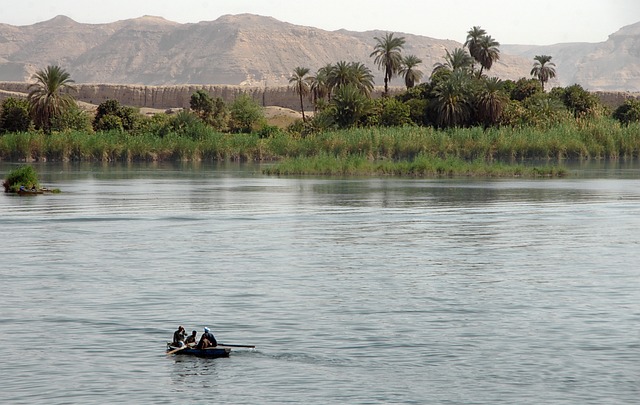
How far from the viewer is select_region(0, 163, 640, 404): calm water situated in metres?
18.0

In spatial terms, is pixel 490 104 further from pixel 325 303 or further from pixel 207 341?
pixel 207 341

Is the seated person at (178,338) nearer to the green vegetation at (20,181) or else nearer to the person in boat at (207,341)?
the person in boat at (207,341)

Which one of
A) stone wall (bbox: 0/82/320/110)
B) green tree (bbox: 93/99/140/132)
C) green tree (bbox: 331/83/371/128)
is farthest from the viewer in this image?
stone wall (bbox: 0/82/320/110)

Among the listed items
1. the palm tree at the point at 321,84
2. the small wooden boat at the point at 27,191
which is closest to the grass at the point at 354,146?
the palm tree at the point at 321,84

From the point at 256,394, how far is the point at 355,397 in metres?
1.53

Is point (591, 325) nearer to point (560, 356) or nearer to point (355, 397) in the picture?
point (560, 356)

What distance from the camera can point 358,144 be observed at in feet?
302

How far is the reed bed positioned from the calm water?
4202 centimetres

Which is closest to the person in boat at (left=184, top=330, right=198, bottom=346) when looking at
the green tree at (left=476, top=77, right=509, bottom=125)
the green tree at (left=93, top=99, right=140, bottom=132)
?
the green tree at (left=476, top=77, right=509, bottom=125)

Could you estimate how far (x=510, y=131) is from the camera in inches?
3866

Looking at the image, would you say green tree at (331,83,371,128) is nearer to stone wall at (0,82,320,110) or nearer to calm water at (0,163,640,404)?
calm water at (0,163,640,404)

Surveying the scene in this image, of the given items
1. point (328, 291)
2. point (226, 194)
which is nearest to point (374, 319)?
point (328, 291)

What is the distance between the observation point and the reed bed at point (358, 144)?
93000 mm

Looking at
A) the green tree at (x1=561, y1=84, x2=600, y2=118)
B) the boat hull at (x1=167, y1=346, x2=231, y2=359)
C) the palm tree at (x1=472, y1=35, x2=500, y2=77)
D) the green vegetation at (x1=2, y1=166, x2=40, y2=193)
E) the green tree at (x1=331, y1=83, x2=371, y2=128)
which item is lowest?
the boat hull at (x1=167, y1=346, x2=231, y2=359)
